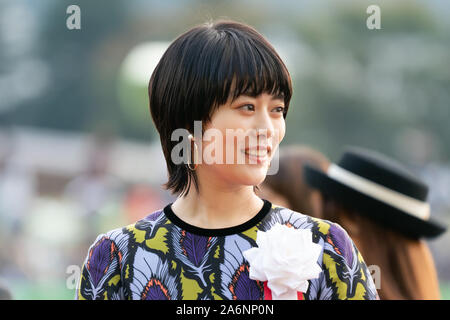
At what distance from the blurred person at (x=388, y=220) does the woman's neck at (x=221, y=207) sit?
1.14 meters

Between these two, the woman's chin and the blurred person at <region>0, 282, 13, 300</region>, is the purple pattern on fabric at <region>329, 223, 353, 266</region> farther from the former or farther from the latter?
the blurred person at <region>0, 282, 13, 300</region>

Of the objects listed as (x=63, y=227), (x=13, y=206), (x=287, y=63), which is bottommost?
(x=63, y=227)

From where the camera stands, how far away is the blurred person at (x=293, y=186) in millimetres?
3499

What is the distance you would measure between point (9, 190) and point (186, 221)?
42.5ft

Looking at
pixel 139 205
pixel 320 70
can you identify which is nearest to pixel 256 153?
pixel 139 205

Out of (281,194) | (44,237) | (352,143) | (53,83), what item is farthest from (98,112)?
(281,194)

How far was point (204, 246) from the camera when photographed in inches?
73.6

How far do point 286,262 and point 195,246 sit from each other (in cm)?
25

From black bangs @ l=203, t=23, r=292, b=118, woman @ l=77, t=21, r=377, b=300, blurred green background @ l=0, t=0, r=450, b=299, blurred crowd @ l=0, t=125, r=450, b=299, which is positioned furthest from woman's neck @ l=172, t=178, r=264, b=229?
blurred green background @ l=0, t=0, r=450, b=299

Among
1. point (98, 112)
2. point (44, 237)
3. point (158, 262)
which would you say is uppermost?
point (98, 112)

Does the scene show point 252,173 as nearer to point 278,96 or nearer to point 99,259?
point 278,96

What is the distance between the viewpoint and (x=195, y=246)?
1.87 metres

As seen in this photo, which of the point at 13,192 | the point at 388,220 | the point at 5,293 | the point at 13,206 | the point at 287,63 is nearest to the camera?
the point at 5,293
